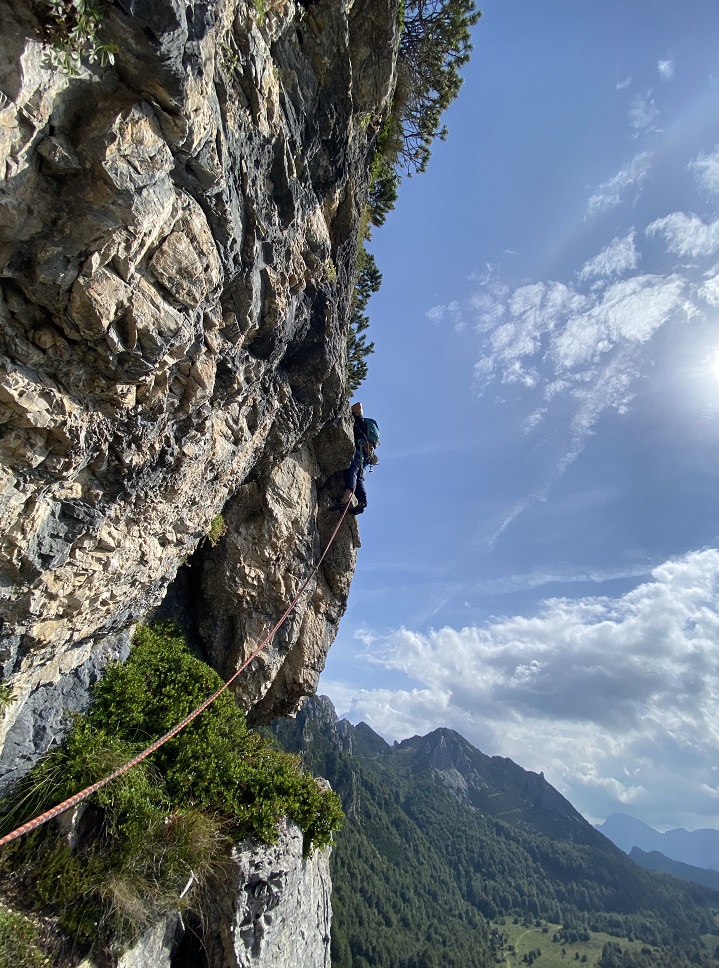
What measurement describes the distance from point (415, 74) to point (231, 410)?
13.4 metres

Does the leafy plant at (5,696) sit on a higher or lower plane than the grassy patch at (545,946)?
higher

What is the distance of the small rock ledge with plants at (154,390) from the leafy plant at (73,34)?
23mm

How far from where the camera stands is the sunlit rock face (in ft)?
17.9

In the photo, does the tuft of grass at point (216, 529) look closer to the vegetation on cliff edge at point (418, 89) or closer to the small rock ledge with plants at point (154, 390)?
the small rock ledge with plants at point (154, 390)

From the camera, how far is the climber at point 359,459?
16969 millimetres

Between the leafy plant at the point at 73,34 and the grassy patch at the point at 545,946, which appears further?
the grassy patch at the point at 545,946

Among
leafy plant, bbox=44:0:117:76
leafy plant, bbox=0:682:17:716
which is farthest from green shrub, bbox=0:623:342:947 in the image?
leafy plant, bbox=44:0:117:76

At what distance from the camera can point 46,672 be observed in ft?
26.7

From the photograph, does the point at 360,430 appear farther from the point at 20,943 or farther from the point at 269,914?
the point at 20,943

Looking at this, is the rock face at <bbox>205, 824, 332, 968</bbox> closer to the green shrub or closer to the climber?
the green shrub

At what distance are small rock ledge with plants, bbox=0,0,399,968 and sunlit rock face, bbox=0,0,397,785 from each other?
4 cm

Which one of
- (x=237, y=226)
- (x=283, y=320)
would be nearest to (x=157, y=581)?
(x=283, y=320)

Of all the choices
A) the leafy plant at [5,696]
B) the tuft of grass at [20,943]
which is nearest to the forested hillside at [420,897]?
the tuft of grass at [20,943]

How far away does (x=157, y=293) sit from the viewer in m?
6.70
